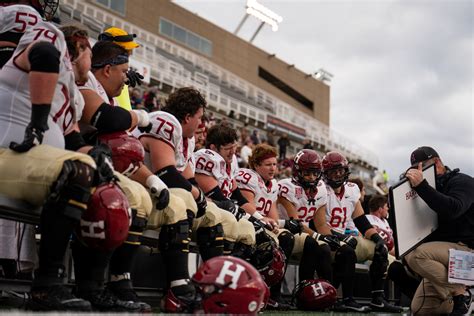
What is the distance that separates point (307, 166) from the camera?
22.1 ft

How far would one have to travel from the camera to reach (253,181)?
21.5 feet

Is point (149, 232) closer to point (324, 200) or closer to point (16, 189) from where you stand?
point (16, 189)

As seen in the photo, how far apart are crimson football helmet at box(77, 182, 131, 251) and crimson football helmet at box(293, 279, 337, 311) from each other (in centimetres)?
326

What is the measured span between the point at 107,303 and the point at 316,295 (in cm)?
310

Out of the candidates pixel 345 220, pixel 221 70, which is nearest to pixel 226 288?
pixel 345 220

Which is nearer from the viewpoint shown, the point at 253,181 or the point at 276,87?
the point at 253,181

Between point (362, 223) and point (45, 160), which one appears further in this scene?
point (362, 223)

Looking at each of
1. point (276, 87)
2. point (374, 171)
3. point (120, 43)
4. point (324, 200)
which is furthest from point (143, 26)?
point (120, 43)

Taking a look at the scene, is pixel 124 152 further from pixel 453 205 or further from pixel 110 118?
pixel 453 205

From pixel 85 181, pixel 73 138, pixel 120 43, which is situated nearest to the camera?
pixel 85 181

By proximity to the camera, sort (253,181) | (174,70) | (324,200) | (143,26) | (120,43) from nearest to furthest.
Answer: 1. (120,43)
2. (253,181)
3. (324,200)
4. (174,70)
5. (143,26)

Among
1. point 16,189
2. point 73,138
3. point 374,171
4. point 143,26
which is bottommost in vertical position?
point 16,189

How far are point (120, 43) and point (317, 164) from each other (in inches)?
124

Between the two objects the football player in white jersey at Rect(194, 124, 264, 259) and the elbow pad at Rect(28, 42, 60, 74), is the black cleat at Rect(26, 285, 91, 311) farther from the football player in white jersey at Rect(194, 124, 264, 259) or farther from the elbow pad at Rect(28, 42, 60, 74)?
the football player in white jersey at Rect(194, 124, 264, 259)
